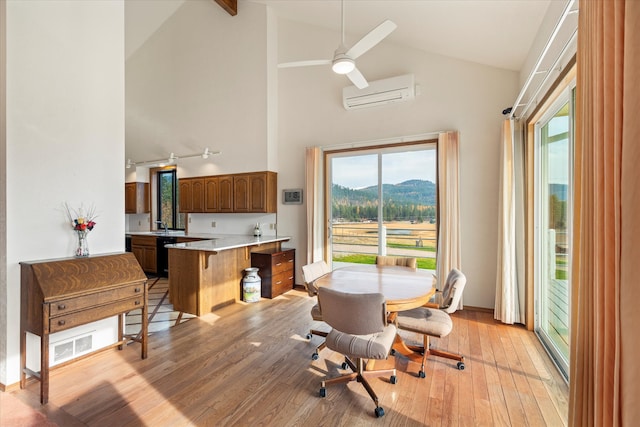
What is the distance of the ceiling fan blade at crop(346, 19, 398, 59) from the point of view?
7.68ft

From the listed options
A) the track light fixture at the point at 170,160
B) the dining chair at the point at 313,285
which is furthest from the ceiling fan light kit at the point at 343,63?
the track light fixture at the point at 170,160

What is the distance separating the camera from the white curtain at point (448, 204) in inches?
148

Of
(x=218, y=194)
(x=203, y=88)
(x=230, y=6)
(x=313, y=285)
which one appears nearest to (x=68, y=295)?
(x=313, y=285)

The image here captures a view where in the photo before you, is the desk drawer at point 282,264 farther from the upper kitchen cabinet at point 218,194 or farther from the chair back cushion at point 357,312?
the chair back cushion at point 357,312

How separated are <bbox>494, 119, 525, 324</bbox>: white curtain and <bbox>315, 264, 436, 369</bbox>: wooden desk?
126 centimetres

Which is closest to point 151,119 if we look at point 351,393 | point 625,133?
point 351,393

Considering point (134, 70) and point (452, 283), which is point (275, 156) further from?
point (134, 70)

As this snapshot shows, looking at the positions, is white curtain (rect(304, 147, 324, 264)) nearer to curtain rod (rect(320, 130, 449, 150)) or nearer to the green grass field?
curtain rod (rect(320, 130, 449, 150))

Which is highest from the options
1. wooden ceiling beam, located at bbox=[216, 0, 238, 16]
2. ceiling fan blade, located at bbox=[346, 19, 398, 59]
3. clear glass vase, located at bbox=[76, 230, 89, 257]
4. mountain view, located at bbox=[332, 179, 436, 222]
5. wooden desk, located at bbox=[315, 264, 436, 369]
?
wooden ceiling beam, located at bbox=[216, 0, 238, 16]

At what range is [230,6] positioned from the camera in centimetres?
495

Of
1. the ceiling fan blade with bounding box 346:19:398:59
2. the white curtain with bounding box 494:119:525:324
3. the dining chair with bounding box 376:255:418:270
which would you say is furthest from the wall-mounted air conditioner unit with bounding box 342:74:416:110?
the dining chair with bounding box 376:255:418:270

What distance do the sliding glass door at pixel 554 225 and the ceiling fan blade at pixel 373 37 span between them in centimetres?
150

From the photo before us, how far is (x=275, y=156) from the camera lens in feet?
17.0

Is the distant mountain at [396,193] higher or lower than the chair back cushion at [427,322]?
higher
